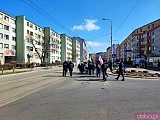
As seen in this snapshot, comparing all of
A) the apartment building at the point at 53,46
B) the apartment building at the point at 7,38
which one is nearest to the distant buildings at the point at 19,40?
the apartment building at the point at 7,38

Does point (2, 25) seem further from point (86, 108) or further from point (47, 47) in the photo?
point (86, 108)

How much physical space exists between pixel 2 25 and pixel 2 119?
2137 inches

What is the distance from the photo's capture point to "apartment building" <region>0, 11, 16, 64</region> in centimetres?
5559

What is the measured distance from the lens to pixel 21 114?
6.25 m

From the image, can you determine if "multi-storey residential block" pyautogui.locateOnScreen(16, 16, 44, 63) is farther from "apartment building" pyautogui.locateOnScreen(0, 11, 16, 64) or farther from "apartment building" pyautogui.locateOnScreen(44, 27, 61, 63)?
"apartment building" pyautogui.locateOnScreen(44, 27, 61, 63)

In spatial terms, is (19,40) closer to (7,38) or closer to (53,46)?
(7,38)

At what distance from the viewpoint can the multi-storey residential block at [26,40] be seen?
6391cm

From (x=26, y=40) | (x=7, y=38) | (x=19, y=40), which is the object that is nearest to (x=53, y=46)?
(x=26, y=40)

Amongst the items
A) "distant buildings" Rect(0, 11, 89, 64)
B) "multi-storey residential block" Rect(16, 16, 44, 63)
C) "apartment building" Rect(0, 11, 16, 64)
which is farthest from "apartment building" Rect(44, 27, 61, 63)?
"apartment building" Rect(0, 11, 16, 64)

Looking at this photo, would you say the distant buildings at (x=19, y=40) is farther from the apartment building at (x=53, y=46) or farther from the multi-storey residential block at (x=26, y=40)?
the apartment building at (x=53, y=46)

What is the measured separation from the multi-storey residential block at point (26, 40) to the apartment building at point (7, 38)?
5.13 feet

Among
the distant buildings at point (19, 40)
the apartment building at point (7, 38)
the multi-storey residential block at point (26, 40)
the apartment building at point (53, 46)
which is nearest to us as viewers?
the apartment building at point (7, 38)

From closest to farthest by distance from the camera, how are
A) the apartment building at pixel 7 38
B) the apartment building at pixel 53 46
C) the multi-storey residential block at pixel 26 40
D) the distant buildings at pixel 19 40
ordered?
the apartment building at pixel 7 38
the distant buildings at pixel 19 40
the multi-storey residential block at pixel 26 40
the apartment building at pixel 53 46

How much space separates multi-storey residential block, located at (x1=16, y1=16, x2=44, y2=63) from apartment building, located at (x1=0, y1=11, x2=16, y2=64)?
157 cm
